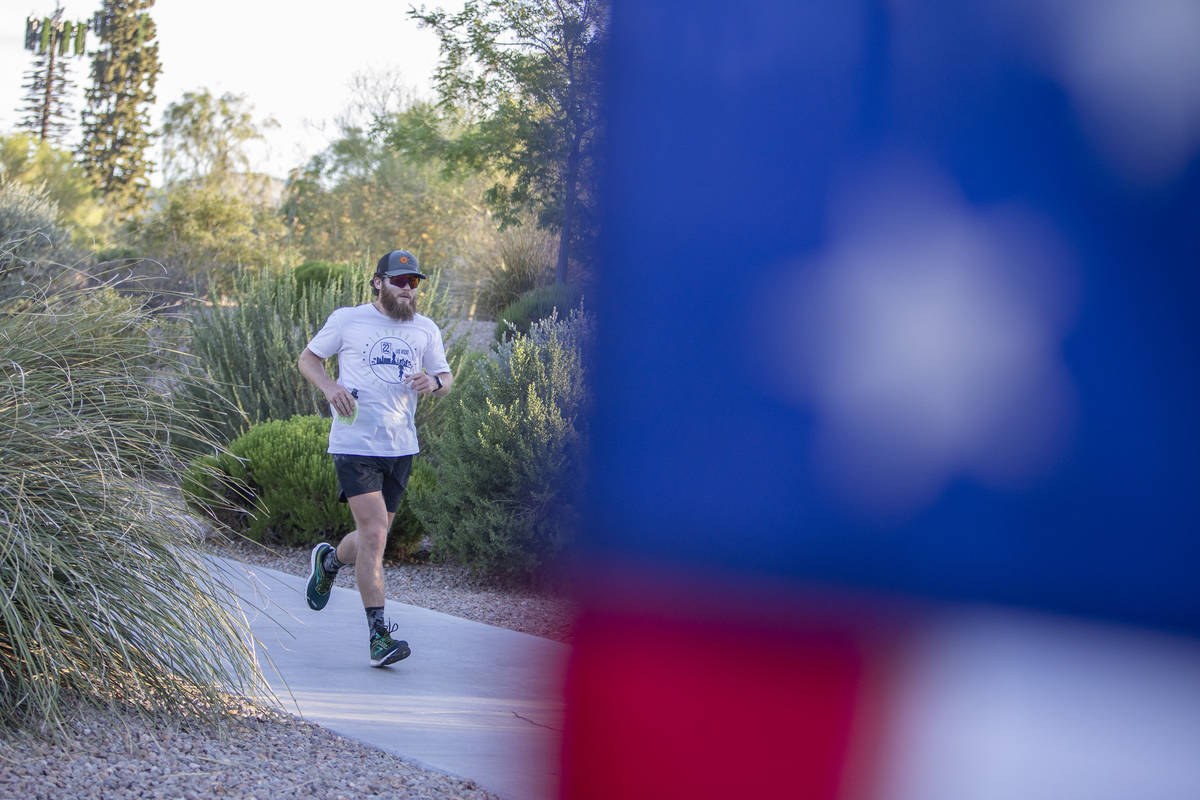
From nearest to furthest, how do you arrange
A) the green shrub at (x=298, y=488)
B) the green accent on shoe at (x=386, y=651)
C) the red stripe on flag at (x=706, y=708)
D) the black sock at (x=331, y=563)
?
the red stripe on flag at (x=706, y=708), the green accent on shoe at (x=386, y=651), the black sock at (x=331, y=563), the green shrub at (x=298, y=488)

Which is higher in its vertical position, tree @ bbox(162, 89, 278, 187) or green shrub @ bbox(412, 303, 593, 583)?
tree @ bbox(162, 89, 278, 187)

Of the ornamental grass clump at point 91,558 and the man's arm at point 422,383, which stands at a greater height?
the man's arm at point 422,383

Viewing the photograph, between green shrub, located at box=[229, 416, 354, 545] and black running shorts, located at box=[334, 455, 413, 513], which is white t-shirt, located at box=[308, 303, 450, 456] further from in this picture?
green shrub, located at box=[229, 416, 354, 545]

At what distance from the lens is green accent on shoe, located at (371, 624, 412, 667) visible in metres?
4.69

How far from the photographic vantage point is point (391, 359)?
511cm

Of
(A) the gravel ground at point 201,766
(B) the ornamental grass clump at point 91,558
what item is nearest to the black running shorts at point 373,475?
(B) the ornamental grass clump at point 91,558

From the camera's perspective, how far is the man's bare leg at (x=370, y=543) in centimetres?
486

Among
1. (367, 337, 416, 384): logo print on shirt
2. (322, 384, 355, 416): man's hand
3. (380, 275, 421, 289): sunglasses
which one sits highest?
(380, 275, 421, 289): sunglasses

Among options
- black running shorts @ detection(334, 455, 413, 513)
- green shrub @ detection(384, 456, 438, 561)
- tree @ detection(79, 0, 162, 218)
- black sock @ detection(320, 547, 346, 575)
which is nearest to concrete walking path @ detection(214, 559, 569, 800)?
black sock @ detection(320, 547, 346, 575)

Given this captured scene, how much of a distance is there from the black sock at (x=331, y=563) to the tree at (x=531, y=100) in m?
1.80

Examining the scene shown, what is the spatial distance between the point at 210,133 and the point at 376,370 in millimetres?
36063

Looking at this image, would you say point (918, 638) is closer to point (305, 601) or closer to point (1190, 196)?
point (1190, 196)

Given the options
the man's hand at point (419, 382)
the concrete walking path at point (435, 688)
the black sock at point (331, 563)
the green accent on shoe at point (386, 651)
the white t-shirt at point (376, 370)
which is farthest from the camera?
the black sock at point (331, 563)

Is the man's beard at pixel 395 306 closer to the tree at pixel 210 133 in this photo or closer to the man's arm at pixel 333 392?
the man's arm at pixel 333 392
